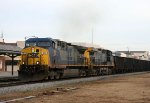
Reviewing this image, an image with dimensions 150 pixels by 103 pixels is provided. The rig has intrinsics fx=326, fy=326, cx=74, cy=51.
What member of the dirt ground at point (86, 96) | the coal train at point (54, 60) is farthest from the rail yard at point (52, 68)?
the dirt ground at point (86, 96)

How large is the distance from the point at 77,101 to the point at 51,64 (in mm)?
14421

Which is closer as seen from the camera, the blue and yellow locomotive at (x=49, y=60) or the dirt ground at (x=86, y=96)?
the dirt ground at (x=86, y=96)

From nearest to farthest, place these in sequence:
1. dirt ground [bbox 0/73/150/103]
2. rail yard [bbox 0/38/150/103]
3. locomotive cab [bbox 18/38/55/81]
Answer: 1. dirt ground [bbox 0/73/150/103]
2. rail yard [bbox 0/38/150/103]
3. locomotive cab [bbox 18/38/55/81]

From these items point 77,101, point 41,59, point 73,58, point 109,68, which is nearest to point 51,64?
point 41,59

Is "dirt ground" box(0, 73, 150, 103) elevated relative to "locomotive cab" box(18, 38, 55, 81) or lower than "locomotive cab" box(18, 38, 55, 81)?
lower

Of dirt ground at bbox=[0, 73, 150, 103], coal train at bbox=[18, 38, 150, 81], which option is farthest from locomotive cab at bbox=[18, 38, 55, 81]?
dirt ground at bbox=[0, 73, 150, 103]

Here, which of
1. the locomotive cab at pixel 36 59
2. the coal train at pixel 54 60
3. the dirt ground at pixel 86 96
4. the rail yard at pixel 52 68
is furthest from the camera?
the coal train at pixel 54 60

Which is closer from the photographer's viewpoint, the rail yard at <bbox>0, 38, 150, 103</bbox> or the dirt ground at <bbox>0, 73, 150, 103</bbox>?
the dirt ground at <bbox>0, 73, 150, 103</bbox>

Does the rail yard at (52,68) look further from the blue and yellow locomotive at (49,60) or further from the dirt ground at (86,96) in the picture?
the dirt ground at (86,96)

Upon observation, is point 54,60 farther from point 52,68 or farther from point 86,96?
point 86,96

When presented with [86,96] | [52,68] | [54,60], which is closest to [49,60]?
[52,68]

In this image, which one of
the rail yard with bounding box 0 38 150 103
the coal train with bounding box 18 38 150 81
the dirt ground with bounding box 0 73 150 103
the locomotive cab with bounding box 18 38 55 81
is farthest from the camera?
the coal train with bounding box 18 38 150 81

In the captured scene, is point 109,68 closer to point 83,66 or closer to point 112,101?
point 83,66

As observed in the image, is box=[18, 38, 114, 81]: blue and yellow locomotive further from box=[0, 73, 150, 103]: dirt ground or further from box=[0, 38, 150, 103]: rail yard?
box=[0, 73, 150, 103]: dirt ground
